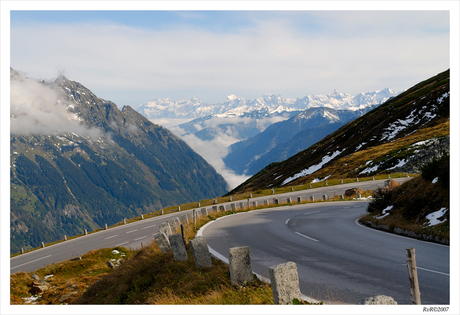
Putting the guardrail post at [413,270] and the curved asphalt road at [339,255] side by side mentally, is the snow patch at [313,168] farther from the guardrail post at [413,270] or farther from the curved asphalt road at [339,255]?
the guardrail post at [413,270]

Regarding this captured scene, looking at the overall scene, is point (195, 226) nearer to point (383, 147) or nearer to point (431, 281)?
point (431, 281)

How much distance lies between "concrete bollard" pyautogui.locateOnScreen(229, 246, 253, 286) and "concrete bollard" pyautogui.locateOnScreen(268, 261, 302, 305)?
1.62 metres

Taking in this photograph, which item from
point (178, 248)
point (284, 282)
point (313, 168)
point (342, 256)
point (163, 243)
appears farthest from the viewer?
point (313, 168)

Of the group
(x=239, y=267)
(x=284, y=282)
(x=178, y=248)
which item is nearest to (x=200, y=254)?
(x=178, y=248)

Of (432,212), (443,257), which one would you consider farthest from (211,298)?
(432,212)

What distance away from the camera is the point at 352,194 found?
36.1m

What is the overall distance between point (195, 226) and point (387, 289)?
1349cm

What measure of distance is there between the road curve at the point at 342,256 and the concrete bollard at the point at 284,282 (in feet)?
4.44

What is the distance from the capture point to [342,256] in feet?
35.5

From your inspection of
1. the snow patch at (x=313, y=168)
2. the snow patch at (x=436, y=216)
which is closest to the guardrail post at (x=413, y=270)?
the snow patch at (x=436, y=216)

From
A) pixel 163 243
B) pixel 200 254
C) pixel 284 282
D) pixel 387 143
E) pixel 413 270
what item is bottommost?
pixel 163 243

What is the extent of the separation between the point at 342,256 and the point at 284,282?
5955 millimetres

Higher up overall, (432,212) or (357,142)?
(357,142)

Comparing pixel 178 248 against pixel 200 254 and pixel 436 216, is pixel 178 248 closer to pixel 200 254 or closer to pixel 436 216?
pixel 200 254
